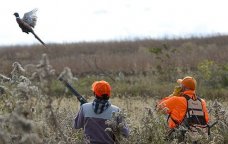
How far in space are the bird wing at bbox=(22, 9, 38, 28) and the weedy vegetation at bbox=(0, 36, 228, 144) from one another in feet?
1.17

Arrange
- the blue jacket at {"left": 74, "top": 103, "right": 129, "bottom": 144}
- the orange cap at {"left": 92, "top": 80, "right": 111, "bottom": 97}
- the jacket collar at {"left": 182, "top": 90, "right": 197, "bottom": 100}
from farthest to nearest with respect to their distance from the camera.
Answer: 1. the jacket collar at {"left": 182, "top": 90, "right": 197, "bottom": 100}
2. the orange cap at {"left": 92, "top": 80, "right": 111, "bottom": 97}
3. the blue jacket at {"left": 74, "top": 103, "right": 129, "bottom": 144}

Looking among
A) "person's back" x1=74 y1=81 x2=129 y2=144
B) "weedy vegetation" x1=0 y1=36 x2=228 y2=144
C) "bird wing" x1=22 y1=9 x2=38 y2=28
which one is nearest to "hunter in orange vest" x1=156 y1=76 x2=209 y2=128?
"weedy vegetation" x1=0 y1=36 x2=228 y2=144

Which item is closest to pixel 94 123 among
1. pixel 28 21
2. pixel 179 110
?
pixel 179 110

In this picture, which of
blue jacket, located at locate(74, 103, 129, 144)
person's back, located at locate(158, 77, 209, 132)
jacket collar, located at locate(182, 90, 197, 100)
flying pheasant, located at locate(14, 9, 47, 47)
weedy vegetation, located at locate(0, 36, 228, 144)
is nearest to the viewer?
weedy vegetation, located at locate(0, 36, 228, 144)

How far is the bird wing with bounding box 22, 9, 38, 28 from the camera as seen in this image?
3481 mm

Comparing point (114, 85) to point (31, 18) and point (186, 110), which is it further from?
point (31, 18)

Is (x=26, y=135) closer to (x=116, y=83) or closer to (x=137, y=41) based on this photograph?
(x=116, y=83)

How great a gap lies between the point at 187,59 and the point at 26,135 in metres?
21.5

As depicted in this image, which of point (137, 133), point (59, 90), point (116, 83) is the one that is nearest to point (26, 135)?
point (137, 133)

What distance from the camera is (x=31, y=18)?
353 centimetres

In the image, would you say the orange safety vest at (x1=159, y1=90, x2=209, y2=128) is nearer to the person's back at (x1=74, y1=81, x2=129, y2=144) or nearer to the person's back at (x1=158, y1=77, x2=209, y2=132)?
the person's back at (x1=158, y1=77, x2=209, y2=132)

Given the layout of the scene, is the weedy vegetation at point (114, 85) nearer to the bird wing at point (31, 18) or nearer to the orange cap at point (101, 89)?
the bird wing at point (31, 18)

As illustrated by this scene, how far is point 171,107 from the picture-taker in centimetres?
717

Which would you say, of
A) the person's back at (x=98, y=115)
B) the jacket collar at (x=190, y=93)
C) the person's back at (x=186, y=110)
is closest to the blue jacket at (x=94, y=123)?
the person's back at (x=98, y=115)
